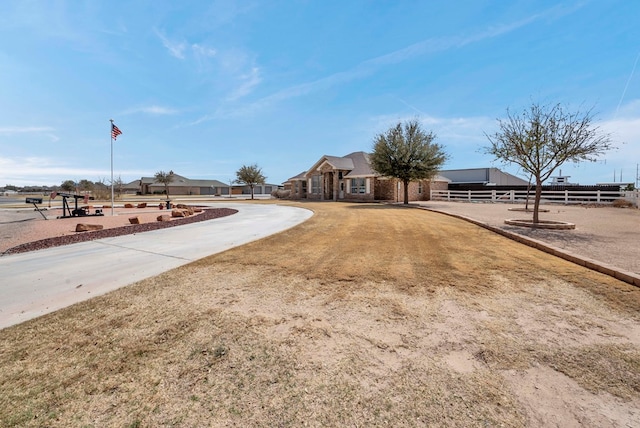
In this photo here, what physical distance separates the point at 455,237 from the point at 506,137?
583 cm

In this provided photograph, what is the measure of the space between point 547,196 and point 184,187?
8157 cm

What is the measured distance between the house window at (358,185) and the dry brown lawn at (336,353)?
25.7 meters

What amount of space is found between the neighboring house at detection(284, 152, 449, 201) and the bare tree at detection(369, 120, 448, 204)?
12.5 ft

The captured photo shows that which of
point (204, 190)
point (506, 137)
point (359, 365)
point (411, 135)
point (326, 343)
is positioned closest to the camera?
point (359, 365)

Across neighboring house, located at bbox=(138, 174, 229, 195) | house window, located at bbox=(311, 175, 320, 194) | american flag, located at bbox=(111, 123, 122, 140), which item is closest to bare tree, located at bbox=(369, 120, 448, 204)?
house window, located at bbox=(311, 175, 320, 194)

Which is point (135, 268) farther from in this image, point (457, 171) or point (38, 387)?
point (457, 171)

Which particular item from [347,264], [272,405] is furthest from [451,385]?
[347,264]

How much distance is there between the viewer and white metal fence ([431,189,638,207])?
75.7 feet

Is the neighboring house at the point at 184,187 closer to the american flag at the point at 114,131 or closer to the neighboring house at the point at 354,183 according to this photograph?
the neighboring house at the point at 354,183

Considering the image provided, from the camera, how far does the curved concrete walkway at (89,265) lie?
437 cm

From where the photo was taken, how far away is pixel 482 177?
51125mm

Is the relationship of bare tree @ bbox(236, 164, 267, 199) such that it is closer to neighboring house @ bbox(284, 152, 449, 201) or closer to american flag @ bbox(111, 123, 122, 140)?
neighboring house @ bbox(284, 152, 449, 201)

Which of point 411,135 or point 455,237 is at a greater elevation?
point 411,135

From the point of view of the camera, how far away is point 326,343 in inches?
123
